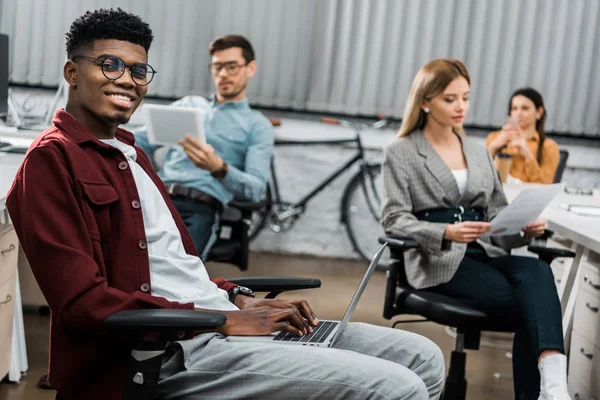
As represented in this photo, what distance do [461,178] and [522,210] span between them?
393 millimetres

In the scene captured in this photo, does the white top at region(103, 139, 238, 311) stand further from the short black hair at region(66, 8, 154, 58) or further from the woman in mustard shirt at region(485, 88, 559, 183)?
the woman in mustard shirt at region(485, 88, 559, 183)

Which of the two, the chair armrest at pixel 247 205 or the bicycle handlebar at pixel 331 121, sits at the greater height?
the bicycle handlebar at pixel 331 121

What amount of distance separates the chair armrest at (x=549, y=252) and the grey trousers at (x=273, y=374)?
1304mm

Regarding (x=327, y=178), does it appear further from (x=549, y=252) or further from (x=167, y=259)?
(x=167, y=259)

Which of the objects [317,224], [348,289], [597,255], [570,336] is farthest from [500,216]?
[317,224]

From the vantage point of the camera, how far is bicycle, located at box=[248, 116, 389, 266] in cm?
546

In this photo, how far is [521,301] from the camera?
2.55 metres

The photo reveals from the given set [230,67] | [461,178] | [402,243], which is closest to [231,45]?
[230,67]

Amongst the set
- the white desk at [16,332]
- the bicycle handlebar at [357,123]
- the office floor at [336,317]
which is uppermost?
the bicycle handlebar at [357,123]

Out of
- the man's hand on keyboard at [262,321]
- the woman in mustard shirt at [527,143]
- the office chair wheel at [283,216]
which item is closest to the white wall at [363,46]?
the office chair wheel at [283,216]

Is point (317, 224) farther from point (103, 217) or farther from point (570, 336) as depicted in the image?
point (103, 217)

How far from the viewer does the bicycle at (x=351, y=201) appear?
17.9ft

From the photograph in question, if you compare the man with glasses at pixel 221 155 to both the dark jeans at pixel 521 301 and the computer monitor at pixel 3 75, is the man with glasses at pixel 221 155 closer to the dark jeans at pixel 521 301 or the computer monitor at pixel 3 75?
the computer monitor at pixel 3 75

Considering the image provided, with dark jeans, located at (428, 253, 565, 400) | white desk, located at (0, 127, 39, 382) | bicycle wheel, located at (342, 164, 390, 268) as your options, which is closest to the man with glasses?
white desk, located at (0, 127, 39, 382)
